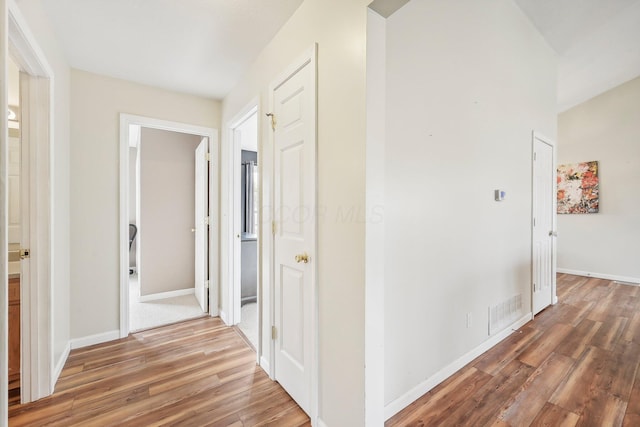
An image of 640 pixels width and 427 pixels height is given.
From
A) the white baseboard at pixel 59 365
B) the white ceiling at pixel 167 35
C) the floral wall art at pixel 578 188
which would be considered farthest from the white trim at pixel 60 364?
the floral wall art at pixel 578 188

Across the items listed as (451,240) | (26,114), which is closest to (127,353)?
(26,114)

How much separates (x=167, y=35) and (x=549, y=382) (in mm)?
3671

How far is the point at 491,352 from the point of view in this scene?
219 centimetres

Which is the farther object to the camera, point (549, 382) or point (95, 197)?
point (95, 197)

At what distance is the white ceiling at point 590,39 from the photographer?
2.60 m

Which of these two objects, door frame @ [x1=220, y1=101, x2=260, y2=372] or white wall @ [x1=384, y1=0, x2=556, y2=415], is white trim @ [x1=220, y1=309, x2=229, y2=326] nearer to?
door frame @ [x1=220, y1=101, x2=260, y2=372]

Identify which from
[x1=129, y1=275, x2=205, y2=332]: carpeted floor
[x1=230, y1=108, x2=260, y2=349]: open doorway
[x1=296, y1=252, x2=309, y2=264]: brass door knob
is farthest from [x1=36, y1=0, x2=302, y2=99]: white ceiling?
[x1=129, y1=275, x2=205, y2=332]: carpeted floor

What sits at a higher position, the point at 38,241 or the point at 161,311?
the point at 38,241

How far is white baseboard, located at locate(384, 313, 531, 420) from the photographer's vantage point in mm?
1547

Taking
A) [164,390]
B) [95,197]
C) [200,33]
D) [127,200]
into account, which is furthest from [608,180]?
[95,197]

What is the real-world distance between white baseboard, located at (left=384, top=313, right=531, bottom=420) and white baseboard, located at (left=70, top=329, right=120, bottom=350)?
2505 millimetres

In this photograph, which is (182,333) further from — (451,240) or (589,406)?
(589,406)

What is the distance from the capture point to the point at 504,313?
7.99 feet

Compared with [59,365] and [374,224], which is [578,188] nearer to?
[374,224]
